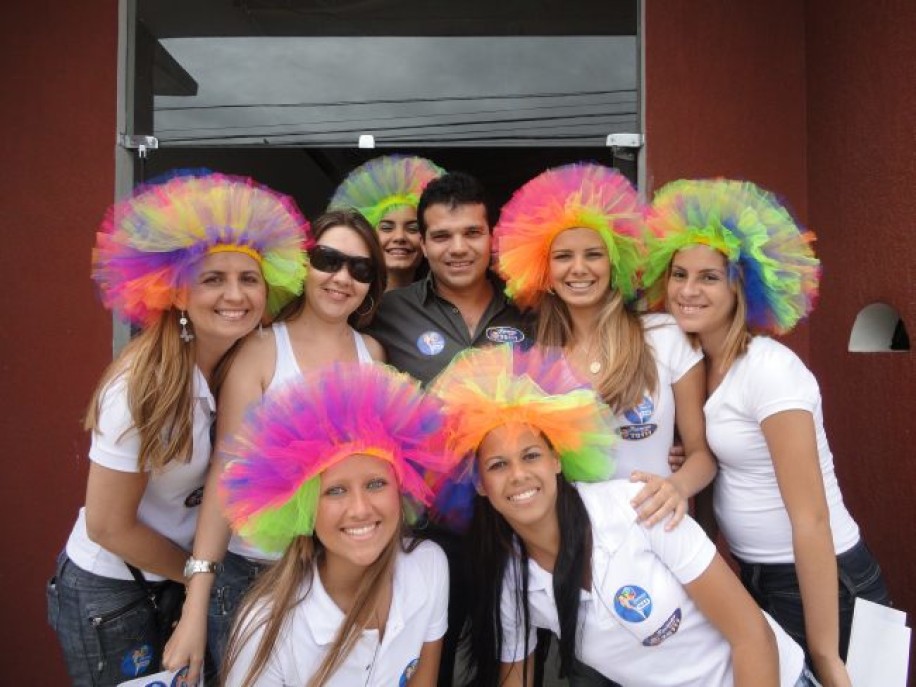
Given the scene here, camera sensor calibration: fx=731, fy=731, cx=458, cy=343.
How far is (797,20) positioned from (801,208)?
105cm

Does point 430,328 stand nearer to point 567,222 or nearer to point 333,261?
point 333,261

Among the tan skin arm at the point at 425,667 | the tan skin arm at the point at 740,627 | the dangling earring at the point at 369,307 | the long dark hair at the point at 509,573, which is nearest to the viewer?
the tan skin arm at the point at 740,627

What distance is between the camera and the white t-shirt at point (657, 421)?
2504 mm

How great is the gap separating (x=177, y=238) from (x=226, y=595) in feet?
3.88

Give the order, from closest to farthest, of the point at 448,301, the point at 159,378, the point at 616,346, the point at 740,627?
1. the point at 740,627
2. the point at 159,378
3. the point at 616,346
4. the point at 448,301

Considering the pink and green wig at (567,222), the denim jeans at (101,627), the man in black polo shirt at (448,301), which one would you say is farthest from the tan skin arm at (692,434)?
the denim jeans at (101,627)

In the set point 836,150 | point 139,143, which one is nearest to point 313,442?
point 139,143

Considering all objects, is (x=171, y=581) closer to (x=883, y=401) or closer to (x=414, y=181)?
(x=414, y=181)

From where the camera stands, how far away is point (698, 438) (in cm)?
253

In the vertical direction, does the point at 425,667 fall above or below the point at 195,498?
below

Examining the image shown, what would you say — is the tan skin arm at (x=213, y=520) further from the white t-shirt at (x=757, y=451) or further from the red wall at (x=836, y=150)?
the red wall at (x=836, y=150)

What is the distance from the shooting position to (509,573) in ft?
7.48

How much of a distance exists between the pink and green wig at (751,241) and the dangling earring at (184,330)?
1657mm

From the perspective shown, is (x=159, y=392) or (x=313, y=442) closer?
(x=313, y=442)
